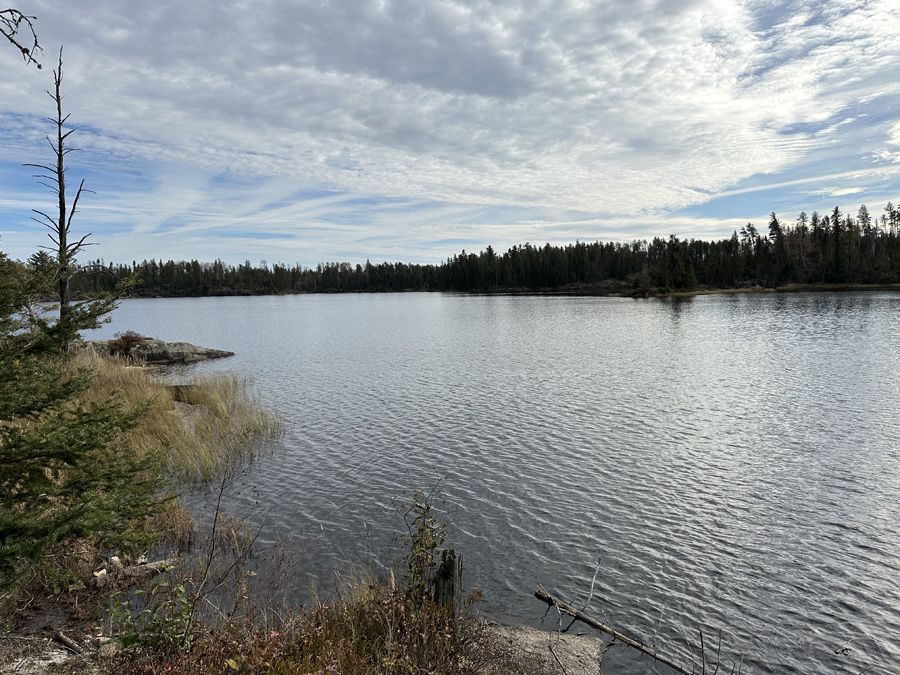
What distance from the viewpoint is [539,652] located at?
718 cm

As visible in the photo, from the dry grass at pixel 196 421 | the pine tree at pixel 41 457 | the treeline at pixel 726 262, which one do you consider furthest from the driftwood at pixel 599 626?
the treeline at pixel 726 262

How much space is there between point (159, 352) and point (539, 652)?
130 ft

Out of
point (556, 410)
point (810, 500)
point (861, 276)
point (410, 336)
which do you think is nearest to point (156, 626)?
point (810, 500)

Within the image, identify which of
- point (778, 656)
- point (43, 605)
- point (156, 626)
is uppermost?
point (156, 626)

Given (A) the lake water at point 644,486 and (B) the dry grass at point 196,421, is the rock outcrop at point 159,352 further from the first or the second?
(B) the dry grass at point 196,421

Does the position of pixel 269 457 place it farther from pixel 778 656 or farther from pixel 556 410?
pixel 778 656

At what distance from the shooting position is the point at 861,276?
360ft

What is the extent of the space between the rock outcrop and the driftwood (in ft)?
121

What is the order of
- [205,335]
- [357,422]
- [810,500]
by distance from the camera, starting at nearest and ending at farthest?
[810,500]
[357,422]
[205,335]

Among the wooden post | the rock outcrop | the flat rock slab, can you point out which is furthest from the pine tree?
the rock outcrop

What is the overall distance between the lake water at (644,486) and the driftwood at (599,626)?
0.15 m

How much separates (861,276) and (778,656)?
5263 inches

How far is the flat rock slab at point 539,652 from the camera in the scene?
6.70 m

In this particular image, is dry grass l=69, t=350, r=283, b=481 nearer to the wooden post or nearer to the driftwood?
the wooden post
